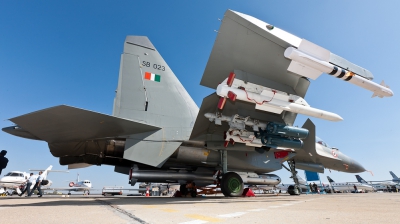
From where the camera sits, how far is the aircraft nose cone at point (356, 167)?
1454cm

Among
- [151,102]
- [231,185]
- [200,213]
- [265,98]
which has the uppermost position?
[151,102]

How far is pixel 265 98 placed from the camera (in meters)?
8.13

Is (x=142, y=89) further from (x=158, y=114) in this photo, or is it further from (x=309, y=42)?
(x=309, y=42)

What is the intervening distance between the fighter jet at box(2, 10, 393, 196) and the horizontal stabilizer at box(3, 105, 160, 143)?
0.08ft

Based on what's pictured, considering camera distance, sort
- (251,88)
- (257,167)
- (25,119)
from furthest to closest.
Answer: (257,167) → (251,88) → (25,119)

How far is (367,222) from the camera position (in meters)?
2.73

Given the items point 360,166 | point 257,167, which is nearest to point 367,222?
point 257,167

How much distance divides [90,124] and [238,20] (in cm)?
530

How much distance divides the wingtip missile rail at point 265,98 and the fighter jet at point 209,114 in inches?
1.4

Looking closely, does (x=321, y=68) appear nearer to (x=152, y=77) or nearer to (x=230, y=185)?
(x=230, y=185)

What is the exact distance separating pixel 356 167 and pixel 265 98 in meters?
10.7

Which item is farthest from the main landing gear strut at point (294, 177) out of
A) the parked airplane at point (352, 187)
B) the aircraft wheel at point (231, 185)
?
the parked airplane at point (352, 187)

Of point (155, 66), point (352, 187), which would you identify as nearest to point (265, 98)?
point (155, 66)

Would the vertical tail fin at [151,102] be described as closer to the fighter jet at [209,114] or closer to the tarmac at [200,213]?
the fighter jet at [209,114]
